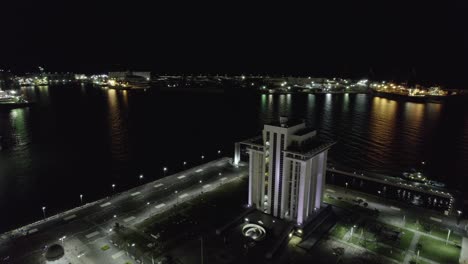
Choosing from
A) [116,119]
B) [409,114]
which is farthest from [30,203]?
[409,114]

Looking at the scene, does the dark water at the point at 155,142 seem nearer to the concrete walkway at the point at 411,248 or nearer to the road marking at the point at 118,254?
the road marking at the point at 118,254

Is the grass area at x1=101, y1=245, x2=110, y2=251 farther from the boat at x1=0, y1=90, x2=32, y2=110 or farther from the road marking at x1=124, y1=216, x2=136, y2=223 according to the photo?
the boat at x1=0, y1=90, x2=32, y2=110

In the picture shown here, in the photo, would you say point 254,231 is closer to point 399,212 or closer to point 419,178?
point 399,212

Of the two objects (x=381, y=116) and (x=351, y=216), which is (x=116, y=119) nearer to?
(x=351, y=216)

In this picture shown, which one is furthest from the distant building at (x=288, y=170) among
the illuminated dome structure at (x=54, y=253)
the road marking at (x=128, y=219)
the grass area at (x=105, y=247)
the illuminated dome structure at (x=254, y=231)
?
the illuminated dome structure at (x=54, y=253)

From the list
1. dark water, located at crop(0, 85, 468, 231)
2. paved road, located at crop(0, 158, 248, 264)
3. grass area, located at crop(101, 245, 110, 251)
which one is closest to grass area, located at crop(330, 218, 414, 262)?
paved road, located at crop(0, 158, 248, 264)

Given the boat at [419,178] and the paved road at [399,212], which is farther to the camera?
the boat at [419,178]
